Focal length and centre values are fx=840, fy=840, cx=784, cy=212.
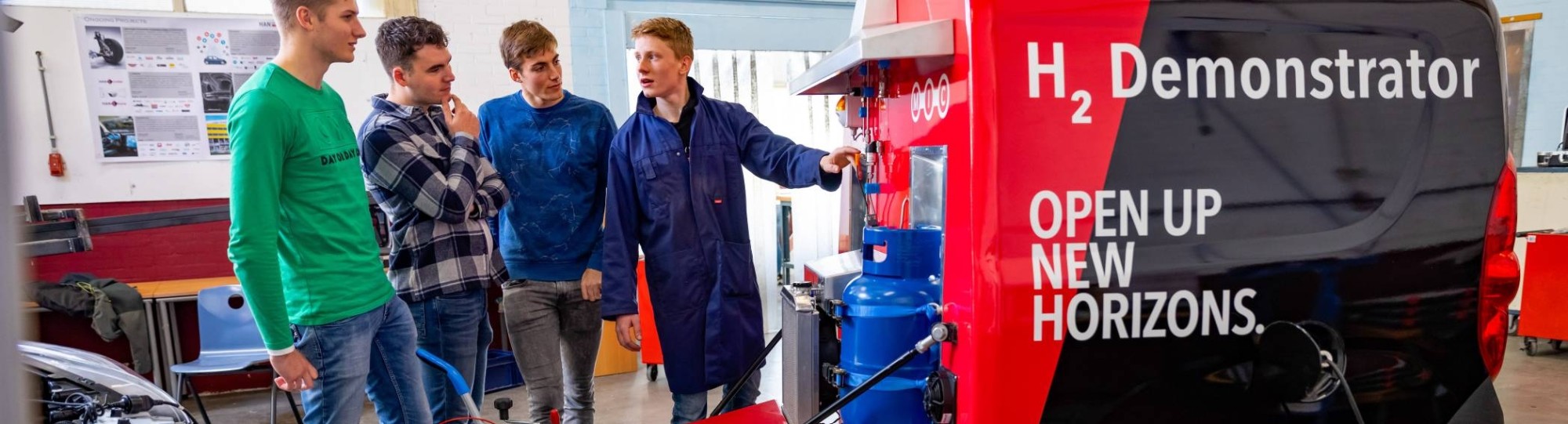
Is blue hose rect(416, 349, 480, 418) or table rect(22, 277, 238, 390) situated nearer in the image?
blue hose rect(416, 349, 480, 418)

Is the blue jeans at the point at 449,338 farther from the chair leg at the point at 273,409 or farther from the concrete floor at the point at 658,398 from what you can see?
the concrete floor at the point at 658,398

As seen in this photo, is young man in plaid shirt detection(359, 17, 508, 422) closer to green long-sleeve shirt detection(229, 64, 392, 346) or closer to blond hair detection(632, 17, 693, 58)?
green long-sleeve shirt detection(229, 64, 392, 346)

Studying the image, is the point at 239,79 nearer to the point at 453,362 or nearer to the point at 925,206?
the point at 453,362

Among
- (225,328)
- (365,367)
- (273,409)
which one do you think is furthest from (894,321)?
(225,328)

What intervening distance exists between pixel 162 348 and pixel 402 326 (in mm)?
3065

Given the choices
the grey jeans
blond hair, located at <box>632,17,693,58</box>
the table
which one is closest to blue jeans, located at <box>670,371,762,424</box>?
the grey jeans

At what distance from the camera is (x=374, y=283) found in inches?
71.8

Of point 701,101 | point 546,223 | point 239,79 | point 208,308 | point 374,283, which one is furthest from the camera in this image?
point 239,79

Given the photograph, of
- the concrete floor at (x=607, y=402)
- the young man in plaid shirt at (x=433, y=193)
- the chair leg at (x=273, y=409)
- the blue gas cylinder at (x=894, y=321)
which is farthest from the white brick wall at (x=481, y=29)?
the blue gas cylinder at (x=894, y=321)

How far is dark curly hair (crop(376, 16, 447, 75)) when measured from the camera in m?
2.08

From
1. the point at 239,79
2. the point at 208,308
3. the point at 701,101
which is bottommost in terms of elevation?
the point at 208,308

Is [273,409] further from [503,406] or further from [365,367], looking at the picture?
[365,367]

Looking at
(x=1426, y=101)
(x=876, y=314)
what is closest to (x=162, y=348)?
(x=876, y=314)

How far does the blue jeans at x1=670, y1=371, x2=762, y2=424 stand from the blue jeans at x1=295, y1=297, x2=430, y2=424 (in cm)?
62
